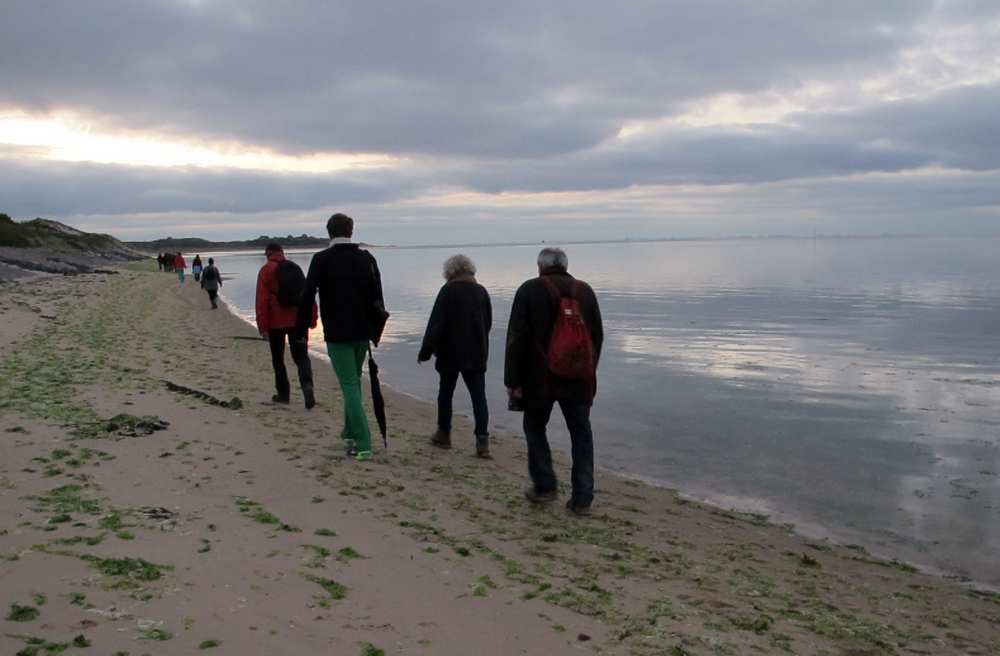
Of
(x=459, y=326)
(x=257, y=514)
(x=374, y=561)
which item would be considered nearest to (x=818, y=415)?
(x=459, y=326)

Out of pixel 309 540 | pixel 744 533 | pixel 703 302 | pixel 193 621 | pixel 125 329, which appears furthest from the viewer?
pixel 703 302

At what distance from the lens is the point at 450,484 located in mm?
6730

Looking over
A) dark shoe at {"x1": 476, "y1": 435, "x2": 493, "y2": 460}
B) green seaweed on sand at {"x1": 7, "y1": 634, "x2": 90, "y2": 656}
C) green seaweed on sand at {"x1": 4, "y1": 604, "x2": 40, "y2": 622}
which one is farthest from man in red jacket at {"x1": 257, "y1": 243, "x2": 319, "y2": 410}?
green seaweed on sand at {"x1": 7, "y1": 634, "x2": 90, "y2": 656}

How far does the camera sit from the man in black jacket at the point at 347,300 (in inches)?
271

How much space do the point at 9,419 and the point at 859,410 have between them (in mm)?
10256

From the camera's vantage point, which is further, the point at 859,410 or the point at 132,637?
the point at 859,410

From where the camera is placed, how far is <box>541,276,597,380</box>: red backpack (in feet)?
18.7

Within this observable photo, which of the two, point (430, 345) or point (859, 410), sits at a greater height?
point (430, 345)

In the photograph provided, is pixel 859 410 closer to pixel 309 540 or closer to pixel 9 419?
pixel 309 540

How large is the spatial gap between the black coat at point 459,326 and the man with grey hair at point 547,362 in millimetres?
1708

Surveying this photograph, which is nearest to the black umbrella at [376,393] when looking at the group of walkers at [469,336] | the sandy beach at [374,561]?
the group of walkers at [469,336]

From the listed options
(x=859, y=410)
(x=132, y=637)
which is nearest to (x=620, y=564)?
(x=132, y=637)

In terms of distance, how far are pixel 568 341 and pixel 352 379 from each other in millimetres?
2340

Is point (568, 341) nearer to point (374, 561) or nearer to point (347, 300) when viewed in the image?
point (374, 561)
